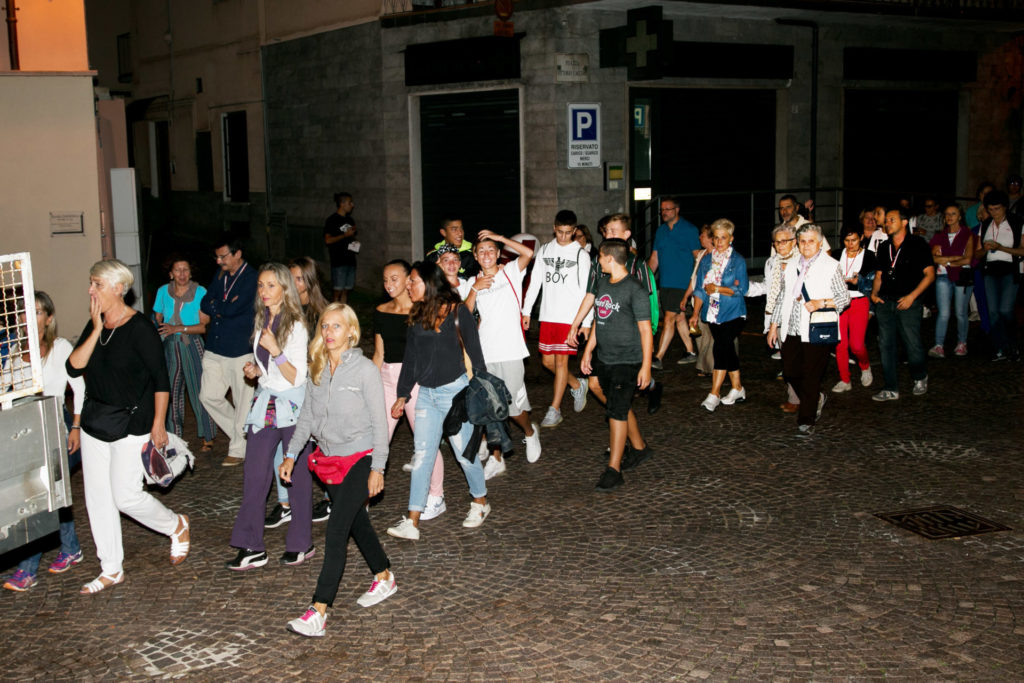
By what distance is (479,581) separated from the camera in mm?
6359

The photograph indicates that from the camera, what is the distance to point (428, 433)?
7.02 m

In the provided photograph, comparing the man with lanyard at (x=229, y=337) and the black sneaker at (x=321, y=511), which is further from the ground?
the man with lanyard at (x=229, y=337)

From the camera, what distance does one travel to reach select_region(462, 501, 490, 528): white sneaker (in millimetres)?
7242

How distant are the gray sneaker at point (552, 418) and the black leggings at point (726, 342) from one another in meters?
1.66

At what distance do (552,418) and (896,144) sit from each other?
13.6 m

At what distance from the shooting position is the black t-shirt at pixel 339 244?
1639cm

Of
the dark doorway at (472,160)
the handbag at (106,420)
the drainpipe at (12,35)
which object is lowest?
the handbag at (106,420)

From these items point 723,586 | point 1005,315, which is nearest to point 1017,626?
point 723,586

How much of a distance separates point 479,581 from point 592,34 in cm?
1159

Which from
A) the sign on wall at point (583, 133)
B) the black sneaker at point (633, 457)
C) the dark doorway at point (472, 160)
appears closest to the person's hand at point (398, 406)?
the black sneaker at point (633, 457)

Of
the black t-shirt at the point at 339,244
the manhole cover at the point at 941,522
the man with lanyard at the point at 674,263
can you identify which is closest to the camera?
the manhole cover at the point at 941,522

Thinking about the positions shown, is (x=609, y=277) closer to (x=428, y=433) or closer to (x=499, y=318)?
(x=499, y=318)

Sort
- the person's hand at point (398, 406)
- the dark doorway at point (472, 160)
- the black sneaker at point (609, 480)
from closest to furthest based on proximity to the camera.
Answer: the person's hand at point (398, 406) < the black sneaker at point (609, 480) < the dark doorway at point (472, 160)

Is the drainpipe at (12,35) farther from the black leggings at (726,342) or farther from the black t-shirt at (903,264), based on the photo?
the black t-shirt at (903,264)
